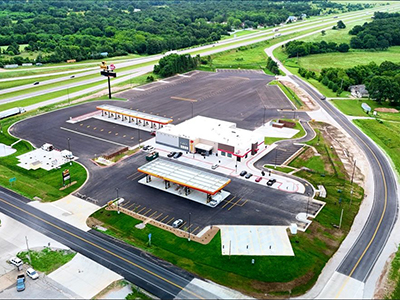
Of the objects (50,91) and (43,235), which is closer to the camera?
(43,235)

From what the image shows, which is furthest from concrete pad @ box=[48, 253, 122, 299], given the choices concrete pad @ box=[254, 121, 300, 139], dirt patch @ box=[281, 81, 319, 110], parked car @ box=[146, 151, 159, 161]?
dirt patch @ box=[281, 81, 319, 110]

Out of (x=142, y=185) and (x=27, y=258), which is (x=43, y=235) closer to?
(x=27, y=258)

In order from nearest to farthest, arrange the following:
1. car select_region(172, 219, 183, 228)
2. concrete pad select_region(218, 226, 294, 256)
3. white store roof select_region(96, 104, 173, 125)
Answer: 1. concrete pad select_region(218, 226, 294, 256)
2. car select_region(172, 219, 183, 228)
3. white store roof select_region(96, 104, 173, 125)

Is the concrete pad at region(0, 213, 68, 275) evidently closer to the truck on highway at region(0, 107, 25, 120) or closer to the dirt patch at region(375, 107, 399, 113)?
the truck on highway at region(0, 107, 25, 120)

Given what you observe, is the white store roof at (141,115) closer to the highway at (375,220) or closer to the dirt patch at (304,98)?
the dirt patch at (304,98)

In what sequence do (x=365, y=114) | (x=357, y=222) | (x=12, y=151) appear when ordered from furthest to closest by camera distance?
(x=365, y=114), (x=12, y=151), (x=357, y=222)

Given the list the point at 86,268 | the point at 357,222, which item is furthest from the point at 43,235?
the point at 357,222

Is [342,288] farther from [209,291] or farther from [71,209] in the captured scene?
[71,209]
